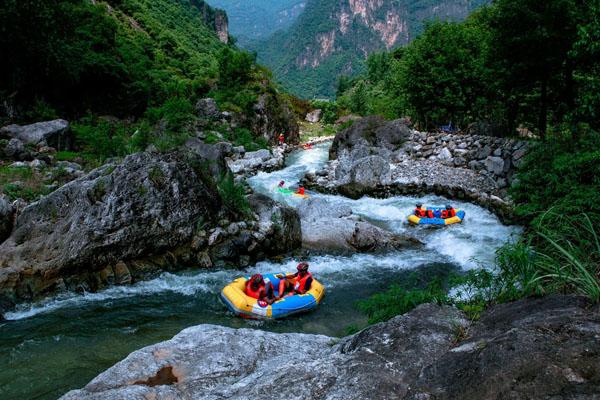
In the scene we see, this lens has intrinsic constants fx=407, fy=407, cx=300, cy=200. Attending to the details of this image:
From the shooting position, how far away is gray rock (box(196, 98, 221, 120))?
29062 millimetres

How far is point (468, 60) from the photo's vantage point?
66.8ft

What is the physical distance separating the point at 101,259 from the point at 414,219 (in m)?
10.2

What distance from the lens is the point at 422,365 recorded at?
9.04ft

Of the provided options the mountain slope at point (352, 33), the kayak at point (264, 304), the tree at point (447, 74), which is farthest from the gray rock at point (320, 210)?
the mountain slope at point (352, 33)

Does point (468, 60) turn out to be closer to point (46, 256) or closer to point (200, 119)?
point (200, 119)

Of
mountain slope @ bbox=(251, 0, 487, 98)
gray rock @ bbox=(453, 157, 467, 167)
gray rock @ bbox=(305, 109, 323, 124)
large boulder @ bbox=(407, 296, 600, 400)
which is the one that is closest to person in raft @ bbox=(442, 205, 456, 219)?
gray rock @ bbox=(453, 157, 467, 167)

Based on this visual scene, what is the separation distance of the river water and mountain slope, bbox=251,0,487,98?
529ft

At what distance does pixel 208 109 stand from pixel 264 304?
2284cm

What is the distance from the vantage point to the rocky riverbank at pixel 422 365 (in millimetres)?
2240

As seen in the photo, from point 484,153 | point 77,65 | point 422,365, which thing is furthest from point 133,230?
point 484,153

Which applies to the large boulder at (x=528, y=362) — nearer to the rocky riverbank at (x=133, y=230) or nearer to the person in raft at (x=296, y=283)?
the person in raft at (x=296, y=283)

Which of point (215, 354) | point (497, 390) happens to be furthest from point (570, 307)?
point (215, 354)

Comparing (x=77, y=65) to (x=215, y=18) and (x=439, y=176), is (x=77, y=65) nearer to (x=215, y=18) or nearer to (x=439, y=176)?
(x=439, y=176)

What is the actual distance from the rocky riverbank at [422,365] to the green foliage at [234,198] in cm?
837
